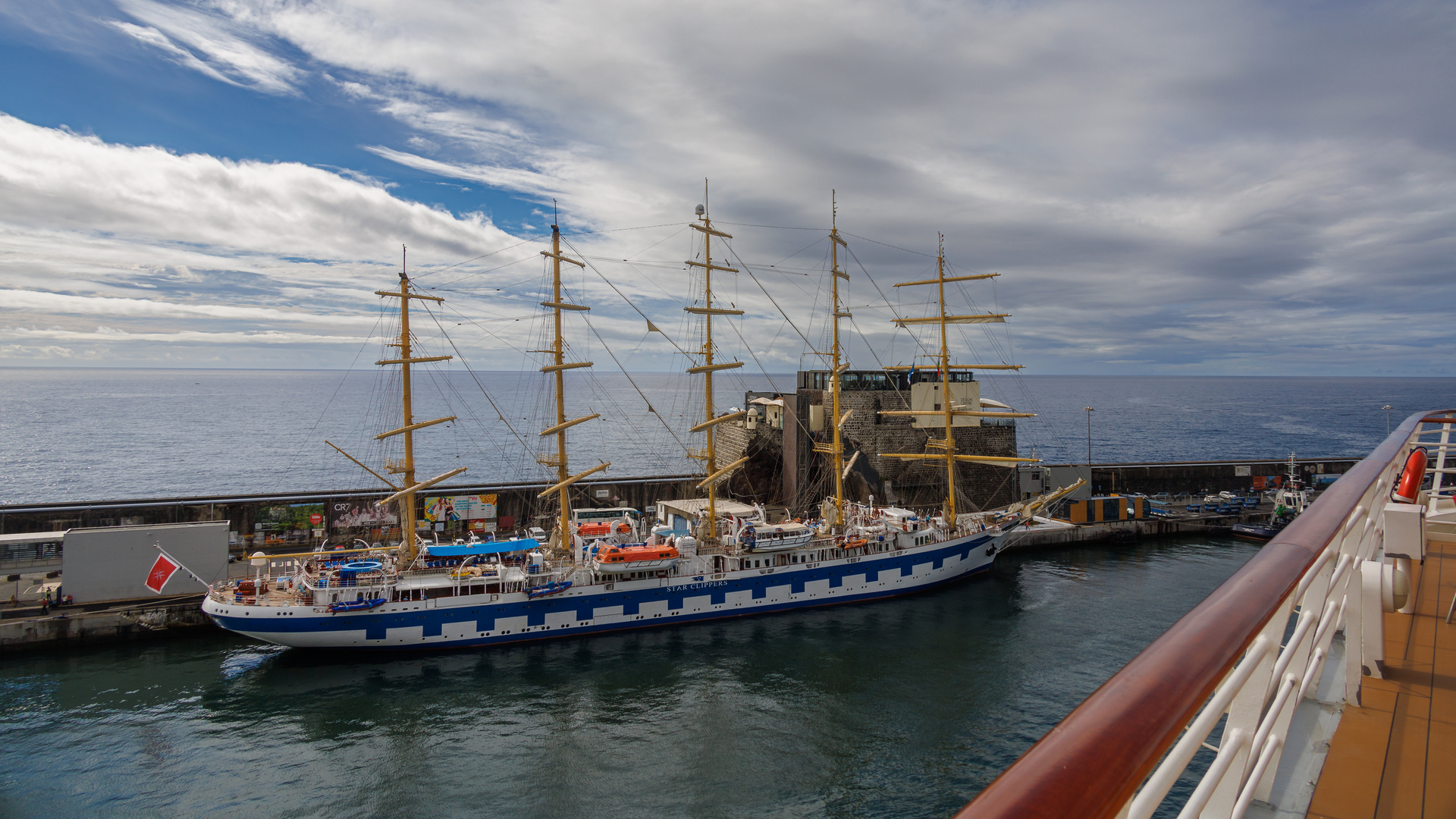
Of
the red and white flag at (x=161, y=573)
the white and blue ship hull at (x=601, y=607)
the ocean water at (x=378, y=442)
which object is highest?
the ocean water at (x=378, y=442)

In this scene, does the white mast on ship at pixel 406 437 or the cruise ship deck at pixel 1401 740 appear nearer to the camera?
the cruise ship deck at pixel 1401 740

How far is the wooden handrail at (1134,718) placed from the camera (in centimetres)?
92

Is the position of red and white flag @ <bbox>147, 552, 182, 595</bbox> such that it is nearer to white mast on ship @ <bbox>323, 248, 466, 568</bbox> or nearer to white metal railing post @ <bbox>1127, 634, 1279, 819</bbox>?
white mast on ship @ <bbox>323, 248, 466, 568</bbox>

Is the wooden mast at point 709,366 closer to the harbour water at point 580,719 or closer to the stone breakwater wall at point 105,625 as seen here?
the harbour water at point 580,719

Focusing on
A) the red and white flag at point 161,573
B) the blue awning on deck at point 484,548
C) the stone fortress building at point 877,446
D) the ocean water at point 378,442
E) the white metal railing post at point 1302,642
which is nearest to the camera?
the white metal railing post at point 1302,642

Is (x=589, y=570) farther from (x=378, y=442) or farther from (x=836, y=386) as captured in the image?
(x=378, y=442)

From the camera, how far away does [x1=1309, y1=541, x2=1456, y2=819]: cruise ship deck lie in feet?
9.34

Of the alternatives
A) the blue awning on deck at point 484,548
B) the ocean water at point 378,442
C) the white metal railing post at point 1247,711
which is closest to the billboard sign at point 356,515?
the ocean water at point 378,442

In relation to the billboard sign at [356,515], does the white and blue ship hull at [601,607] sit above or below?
below

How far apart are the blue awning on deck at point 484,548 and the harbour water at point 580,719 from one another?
13.0 feet

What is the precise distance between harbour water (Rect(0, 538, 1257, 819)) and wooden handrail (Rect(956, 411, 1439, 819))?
16.6m

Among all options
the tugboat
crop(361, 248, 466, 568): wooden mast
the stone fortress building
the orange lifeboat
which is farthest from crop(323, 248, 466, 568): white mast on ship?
the tugboat

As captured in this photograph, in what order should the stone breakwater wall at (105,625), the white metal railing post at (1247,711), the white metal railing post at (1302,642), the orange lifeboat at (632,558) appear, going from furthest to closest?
the orange lifeboat at (632,558), the stone breakwater wall at (105,625), the white metal railing post at (1302,642), the white metal railing post at (1247,711)

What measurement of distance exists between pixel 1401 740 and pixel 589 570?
1052 inches
